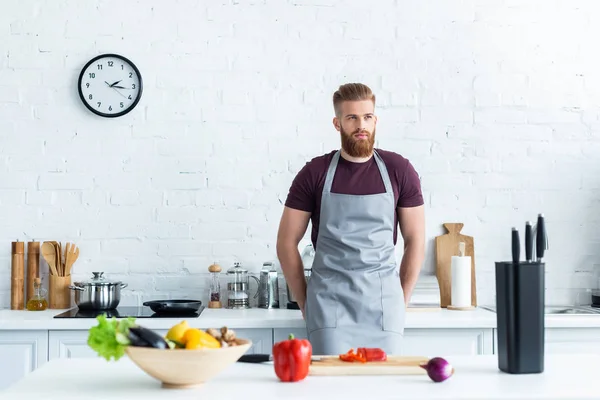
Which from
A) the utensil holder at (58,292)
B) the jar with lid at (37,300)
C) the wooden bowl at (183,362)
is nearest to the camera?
the wooden bowl at (183,362)

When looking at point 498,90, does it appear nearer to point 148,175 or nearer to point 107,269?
point 148,175

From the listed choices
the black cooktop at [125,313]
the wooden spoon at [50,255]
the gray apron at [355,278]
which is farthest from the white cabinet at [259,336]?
the wooden spoon at [50,255]

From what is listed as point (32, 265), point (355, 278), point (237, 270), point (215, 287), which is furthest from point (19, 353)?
point (355, 278)

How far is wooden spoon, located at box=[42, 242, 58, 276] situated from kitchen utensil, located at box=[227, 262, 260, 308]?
959mm

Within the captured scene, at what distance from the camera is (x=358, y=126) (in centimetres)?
328

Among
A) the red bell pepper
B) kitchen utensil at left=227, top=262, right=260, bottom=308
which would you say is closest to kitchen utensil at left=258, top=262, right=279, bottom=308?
kitchen utensil at left=227, top=262, right=260, bottom=308

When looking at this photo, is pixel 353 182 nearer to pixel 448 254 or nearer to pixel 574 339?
pixel 448 254

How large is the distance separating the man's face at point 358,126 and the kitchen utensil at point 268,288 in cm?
109

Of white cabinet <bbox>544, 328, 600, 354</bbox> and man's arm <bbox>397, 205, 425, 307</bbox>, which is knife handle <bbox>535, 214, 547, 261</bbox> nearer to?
man's arm <bbox>397, 205, 425, 307</bbox>

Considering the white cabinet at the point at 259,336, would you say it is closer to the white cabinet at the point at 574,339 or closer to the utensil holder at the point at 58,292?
the utensil holder at the point at 58,292

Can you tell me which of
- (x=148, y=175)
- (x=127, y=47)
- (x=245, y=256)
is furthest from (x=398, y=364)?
(x=127, y=47)

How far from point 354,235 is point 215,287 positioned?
1.19 meters

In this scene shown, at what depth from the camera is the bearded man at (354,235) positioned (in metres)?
3.21

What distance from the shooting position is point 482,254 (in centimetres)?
434
